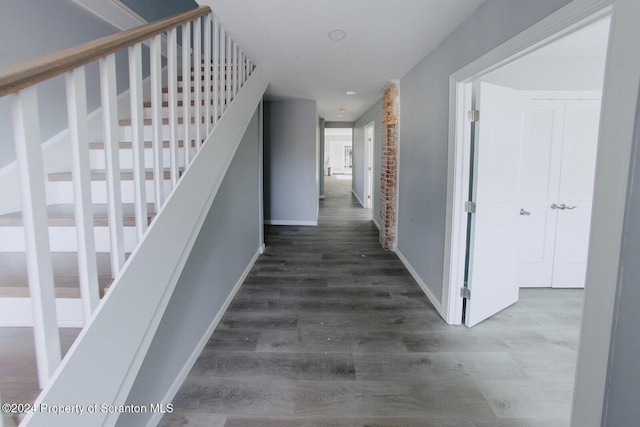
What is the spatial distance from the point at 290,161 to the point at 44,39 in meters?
4.15

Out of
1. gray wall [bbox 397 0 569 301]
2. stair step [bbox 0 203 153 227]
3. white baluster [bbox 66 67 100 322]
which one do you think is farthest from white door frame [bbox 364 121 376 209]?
white baluster [bbox 66 67 100 322]

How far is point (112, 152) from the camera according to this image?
3.54ft

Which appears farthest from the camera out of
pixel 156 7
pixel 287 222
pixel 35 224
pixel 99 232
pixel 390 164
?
pixel 287 222

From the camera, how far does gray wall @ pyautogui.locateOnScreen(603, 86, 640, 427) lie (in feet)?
3.23

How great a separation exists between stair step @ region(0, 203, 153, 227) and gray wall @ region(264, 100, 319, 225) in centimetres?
420

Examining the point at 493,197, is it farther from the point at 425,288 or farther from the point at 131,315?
the point at 131,315

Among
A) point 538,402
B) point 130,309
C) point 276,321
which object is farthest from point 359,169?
point 130,309

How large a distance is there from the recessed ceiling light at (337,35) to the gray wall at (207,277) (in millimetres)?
1351

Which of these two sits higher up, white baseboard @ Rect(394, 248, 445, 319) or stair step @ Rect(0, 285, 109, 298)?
stair step @ Rect(0, 285, 109, 298)

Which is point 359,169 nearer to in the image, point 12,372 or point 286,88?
point 286,88

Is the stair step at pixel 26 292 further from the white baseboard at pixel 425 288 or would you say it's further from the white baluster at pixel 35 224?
the white baseboard at pixel 425 288

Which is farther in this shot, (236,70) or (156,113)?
(236,70)

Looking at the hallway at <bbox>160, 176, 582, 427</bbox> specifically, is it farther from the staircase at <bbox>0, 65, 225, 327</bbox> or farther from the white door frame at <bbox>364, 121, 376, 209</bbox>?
the white door frame at <bbox>364, 121, 376, 209</bbox>

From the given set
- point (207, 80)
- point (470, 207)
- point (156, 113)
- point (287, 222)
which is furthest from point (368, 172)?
point (156, 113)
